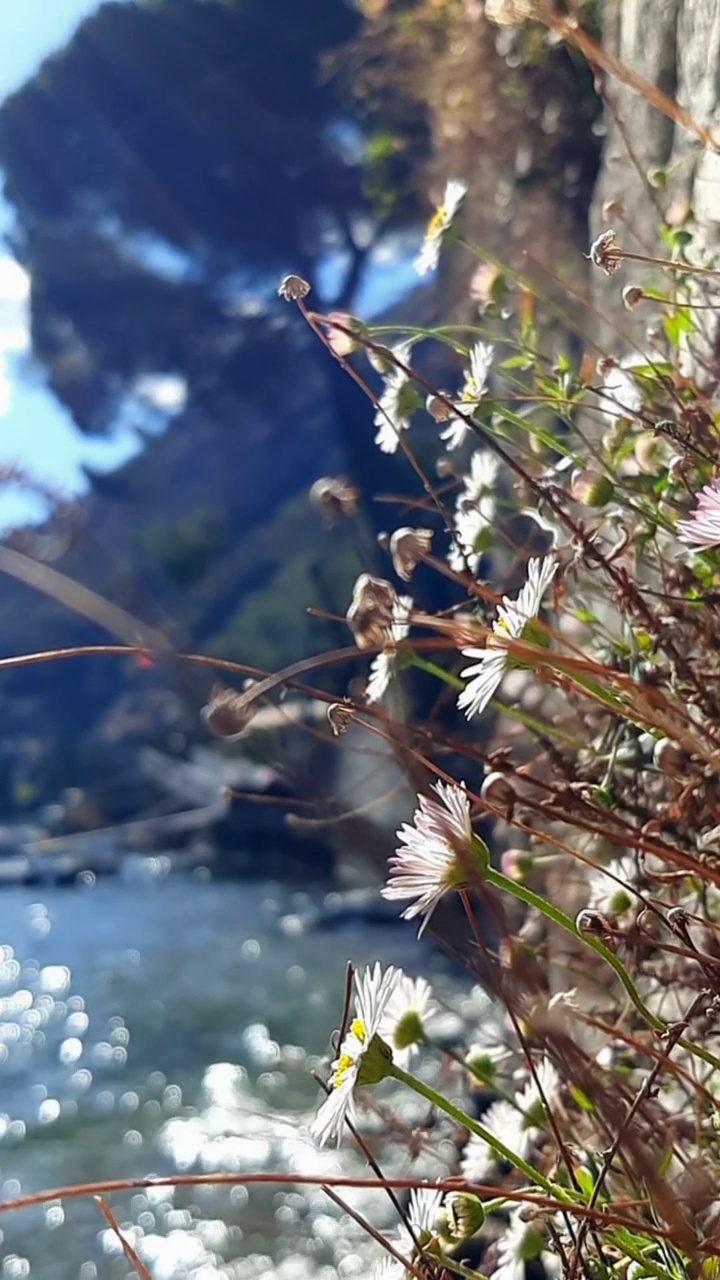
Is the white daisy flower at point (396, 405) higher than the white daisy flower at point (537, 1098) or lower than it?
higher

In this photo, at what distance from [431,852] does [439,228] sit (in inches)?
18.6

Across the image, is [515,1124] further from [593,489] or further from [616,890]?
[593,489]

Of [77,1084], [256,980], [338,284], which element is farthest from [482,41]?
[338,284]

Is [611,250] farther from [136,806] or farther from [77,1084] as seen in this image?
[136,806]

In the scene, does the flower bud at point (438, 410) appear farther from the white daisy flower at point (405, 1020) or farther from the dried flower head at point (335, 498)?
the white daisy flower at point (405, 1020)

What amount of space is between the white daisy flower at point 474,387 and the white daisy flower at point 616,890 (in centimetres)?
21

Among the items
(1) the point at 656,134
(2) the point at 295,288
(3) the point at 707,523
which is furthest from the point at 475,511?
(1) the point at 656,134

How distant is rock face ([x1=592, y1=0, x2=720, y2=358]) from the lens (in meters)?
1.20

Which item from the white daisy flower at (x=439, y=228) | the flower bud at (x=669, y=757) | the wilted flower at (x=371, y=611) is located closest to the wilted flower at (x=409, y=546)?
the wilted flower at (x=371, y=611)

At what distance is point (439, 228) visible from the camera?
0.73 m

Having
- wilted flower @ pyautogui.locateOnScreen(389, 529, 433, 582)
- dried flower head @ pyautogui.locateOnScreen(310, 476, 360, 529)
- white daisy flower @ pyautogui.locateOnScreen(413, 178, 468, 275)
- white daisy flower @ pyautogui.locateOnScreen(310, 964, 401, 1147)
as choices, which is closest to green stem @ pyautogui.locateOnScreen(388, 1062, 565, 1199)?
white daisy flower @ pyautogui.locateOnScreen(310, 964, 401, 1147)

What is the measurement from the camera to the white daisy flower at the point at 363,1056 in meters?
0.36

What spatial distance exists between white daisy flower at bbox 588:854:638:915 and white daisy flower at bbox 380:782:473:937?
6.8 inches

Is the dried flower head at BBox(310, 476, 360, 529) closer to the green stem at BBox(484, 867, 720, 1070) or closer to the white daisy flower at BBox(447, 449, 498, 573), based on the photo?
the white daisy flower at BBox(447, 449, 498, 573)
